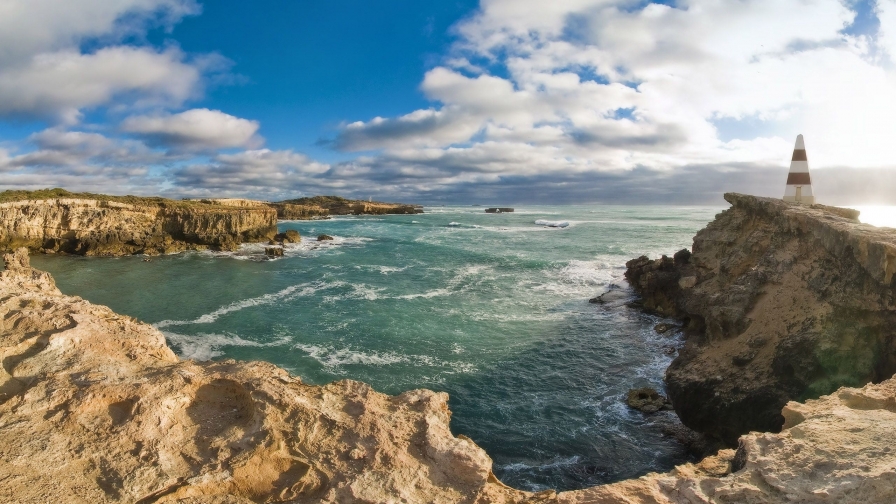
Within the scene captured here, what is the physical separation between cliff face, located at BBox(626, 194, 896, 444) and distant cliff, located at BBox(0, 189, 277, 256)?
38.4m

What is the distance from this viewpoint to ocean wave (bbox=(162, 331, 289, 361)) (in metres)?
14.9

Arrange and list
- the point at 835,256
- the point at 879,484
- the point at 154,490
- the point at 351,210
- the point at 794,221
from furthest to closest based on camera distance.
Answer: the point at 351,210 < the point at 794,221 < the point at 835,256 < the point at 154,490 < the point at 879,484

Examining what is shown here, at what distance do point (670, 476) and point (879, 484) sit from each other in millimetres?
1465

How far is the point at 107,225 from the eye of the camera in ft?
123

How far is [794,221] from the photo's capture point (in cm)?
1187

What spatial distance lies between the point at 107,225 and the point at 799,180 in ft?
152

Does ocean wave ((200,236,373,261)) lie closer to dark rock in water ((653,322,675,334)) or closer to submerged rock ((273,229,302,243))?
submerged rock ((273,229,302,243))

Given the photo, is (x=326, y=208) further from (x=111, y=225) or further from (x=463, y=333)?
(x=463, y=333)

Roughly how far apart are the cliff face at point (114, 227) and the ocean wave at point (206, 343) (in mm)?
24909

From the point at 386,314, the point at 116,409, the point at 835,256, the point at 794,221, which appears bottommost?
the point at 386,314

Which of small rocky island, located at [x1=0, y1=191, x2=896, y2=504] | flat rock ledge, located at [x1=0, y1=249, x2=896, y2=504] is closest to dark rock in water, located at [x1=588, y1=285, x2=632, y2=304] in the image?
small rocky island, located at [x1=0, y1=191, x2=896, y2=504]

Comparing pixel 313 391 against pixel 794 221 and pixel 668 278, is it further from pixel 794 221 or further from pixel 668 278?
pixel 668 278

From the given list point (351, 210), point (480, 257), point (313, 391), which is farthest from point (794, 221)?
point (351, 210)

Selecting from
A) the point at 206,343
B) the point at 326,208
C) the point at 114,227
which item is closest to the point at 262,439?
the point at 206,343
